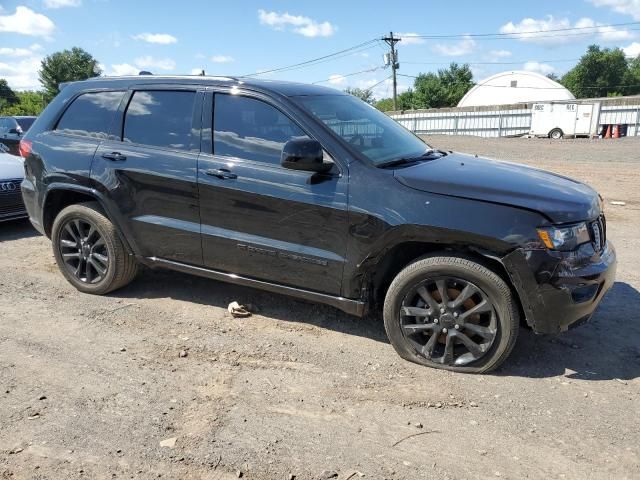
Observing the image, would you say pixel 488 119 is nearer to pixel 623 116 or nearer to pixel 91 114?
pixel 623 116

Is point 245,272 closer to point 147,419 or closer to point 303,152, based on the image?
point 303,152

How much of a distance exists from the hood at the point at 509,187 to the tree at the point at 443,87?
6660 centimetres

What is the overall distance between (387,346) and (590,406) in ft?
4.52

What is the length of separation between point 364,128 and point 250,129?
2.86 feet

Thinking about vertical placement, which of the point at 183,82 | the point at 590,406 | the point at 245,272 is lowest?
the point at 590,406

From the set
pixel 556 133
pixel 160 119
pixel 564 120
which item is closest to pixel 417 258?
pixel 160 119

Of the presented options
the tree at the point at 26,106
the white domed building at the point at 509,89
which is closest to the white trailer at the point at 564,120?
the white domed building at the point at 509,89

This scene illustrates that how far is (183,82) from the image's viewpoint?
14.4 feet

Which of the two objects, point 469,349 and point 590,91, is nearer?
point 469,349

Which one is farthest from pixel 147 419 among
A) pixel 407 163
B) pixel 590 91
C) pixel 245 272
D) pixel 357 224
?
pixel 590 91

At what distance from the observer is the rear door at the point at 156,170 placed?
168 inches

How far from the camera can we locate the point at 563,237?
329 cm

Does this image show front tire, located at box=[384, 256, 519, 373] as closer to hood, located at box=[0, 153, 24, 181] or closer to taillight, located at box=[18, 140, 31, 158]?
taillight, located at box=[18, 140, 31, 158]

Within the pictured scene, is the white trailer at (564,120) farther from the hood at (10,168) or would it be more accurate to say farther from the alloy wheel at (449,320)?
the alloy wheel at (449,320)
